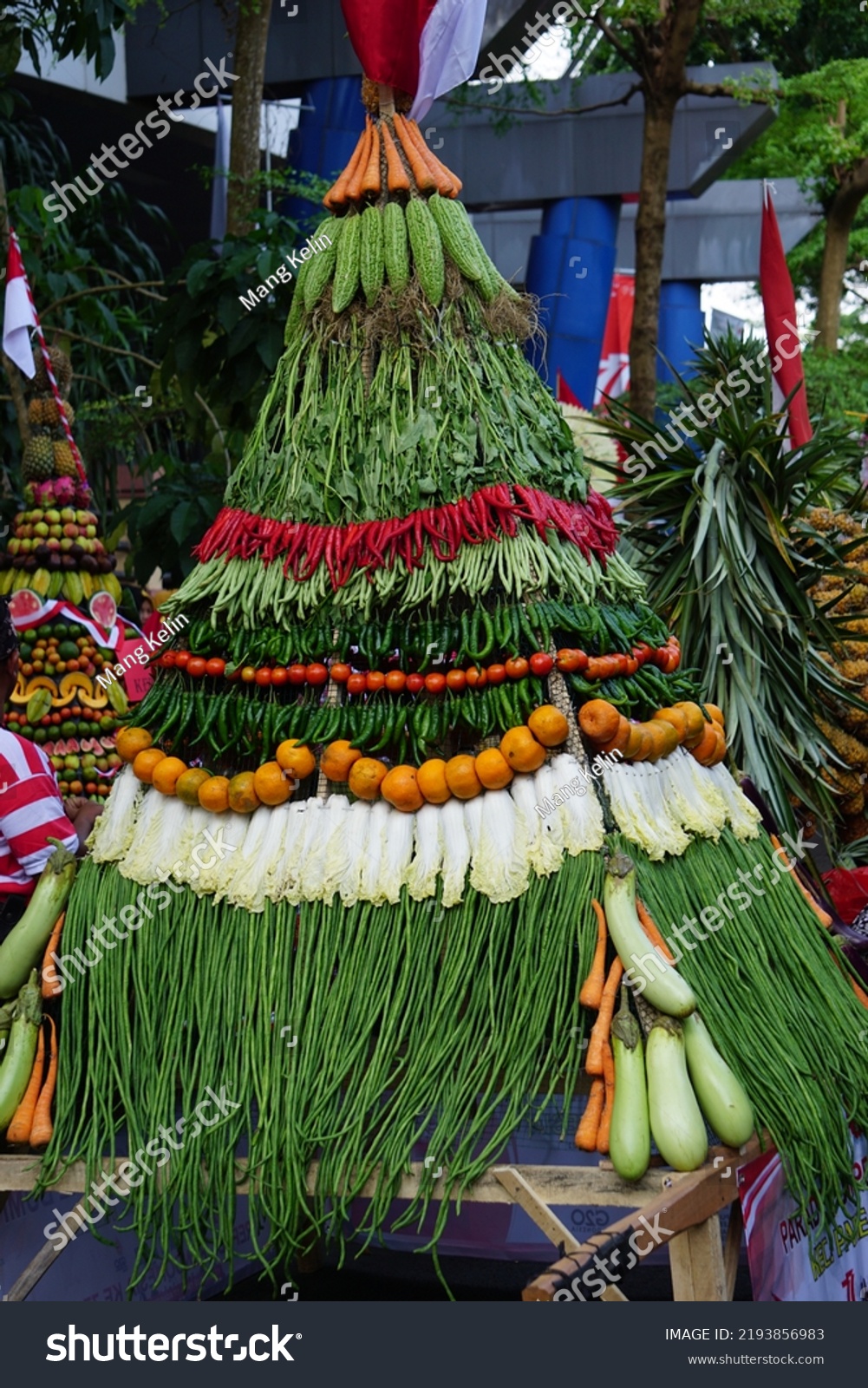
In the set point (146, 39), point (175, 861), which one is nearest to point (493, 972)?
point (175, 861)

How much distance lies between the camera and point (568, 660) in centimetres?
250

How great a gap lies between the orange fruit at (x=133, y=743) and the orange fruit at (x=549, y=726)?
852 mm

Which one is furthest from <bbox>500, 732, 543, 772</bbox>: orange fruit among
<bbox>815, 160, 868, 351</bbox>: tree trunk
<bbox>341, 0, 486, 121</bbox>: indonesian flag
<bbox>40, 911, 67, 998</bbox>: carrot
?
<bbox>815, 160, 868, 351</bbox>: tree trunk

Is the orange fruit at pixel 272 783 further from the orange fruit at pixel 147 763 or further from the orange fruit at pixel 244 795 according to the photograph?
the orange fruit at pixel 147 763

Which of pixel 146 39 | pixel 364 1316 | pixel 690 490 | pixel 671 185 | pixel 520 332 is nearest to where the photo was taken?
pixel 364 1316

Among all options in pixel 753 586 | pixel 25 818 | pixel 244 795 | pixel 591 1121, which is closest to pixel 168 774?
pixel 244 795

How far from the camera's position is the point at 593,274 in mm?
12164

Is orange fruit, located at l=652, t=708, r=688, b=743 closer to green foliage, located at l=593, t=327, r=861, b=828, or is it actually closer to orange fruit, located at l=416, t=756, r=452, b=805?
orange fruit, located at l=416, t=756, r=452, b=805

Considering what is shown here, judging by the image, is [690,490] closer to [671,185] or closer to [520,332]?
[520,332]

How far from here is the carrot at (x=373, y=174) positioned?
2.77 m

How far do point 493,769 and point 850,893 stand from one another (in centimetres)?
180

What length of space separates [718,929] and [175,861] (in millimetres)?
1079

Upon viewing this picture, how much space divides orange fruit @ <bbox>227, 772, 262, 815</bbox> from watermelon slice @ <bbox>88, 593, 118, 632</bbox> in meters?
2.14

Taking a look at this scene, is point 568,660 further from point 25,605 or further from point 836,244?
point 836,244
